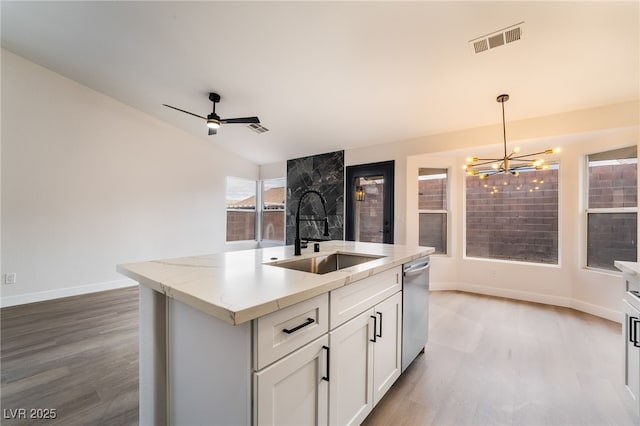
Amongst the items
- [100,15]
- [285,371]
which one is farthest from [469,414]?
[100,15]

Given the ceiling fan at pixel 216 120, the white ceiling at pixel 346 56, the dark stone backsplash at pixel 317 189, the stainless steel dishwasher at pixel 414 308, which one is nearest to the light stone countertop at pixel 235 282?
the stainless steel dishwasher at pixel 414 308

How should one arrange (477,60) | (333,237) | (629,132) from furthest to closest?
1. (333,237)
2. (629,132)
3. (477,60)

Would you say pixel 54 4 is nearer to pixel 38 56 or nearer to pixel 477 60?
pixel 38 56

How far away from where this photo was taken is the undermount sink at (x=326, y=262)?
1.93 meters

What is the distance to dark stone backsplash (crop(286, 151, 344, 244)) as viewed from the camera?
5.24 m

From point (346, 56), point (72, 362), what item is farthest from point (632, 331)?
point (72, 362)

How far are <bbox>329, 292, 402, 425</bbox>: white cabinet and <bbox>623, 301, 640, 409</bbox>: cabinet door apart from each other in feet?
4.22

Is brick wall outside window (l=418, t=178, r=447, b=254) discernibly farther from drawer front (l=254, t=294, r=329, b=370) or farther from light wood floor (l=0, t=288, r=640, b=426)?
drawer front (l=254, t=294, r=329, b=370)

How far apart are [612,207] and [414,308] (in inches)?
128

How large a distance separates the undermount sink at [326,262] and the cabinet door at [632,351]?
149 centimetres

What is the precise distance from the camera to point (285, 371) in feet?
3.29

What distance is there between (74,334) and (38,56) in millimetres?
3586

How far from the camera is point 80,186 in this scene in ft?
13.2

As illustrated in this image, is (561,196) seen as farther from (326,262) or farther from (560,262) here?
(326,262)
